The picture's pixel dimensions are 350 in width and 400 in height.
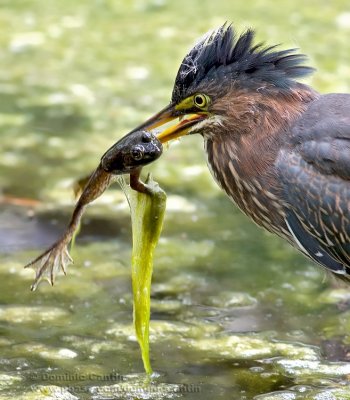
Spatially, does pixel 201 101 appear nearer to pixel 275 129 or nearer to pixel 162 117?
pixel 162 117

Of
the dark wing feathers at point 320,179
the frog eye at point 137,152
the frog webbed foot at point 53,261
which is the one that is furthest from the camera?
the dark wing feathers at point 320,179

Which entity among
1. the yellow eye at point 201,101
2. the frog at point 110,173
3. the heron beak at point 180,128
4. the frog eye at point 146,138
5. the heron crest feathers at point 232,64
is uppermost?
the heron crest feathers at point 232,64

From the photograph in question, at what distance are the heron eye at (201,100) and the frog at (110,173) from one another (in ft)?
1.37

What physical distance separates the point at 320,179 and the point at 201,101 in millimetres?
624

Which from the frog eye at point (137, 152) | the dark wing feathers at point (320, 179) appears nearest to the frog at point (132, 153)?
the frog eye at point (137, 152)

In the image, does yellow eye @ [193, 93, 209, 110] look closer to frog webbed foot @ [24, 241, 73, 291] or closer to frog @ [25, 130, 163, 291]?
frog @ [25, 130, 163, 291]

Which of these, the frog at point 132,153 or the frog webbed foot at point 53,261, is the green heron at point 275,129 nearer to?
the frog at point 132,153

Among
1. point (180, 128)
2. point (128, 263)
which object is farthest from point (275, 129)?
point (128, 263)

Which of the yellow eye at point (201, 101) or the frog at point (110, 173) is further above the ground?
the yellow eye at point (201, 101)

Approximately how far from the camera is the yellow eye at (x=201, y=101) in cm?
Answer: 437

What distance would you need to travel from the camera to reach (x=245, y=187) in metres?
4.54

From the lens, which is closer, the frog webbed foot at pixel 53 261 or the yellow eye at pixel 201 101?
the frog webbed foot at pixel 53 261

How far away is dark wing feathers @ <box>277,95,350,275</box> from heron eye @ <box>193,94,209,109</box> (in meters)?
0.40

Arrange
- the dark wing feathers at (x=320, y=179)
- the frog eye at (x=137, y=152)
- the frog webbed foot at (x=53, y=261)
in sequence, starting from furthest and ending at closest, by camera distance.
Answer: the dark wing feathers at (x=320, y=179) → the frog webbed foot at (x=53, y=261) → the frog eye at (x=137, y=152)
